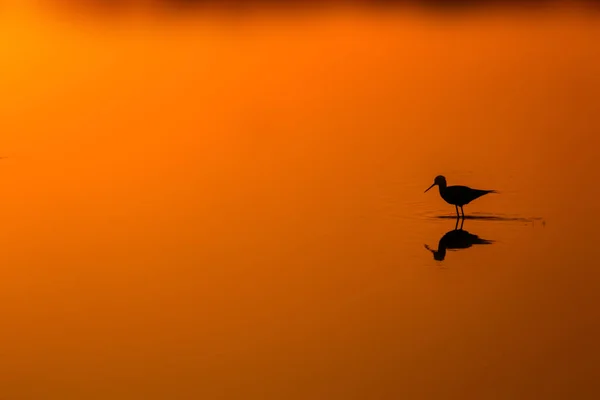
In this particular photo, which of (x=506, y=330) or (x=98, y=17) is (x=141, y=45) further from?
(x=506, y=330)

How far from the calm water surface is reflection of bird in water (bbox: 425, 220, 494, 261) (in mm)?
24

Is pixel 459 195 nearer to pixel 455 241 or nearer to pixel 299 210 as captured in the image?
pixel 455 241

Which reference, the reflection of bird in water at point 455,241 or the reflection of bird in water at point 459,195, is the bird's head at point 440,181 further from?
the reflection of bird in water at point 455,241

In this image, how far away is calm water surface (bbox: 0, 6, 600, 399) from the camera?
1493 mm

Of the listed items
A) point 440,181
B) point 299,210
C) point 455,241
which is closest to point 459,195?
point 440,181

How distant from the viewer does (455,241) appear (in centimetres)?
200

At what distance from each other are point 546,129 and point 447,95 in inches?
14.6

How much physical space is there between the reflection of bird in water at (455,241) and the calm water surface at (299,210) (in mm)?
24

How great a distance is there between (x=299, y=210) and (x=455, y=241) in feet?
1.18

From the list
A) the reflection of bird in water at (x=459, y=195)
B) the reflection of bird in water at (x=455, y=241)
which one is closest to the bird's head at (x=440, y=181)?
the reflection of bird in water at (x=459, y=195)

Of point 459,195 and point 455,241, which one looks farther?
point 459,195

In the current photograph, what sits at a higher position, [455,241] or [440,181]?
[440,181]

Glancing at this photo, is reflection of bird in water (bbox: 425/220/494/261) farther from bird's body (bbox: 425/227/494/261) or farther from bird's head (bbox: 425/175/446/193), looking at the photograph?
bird's head (bbox: 425/175/446/193)

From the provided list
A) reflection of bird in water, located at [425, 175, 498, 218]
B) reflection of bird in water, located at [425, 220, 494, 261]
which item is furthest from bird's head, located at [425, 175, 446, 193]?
reflection of bird in water, located at [425, 220, 494, 261]
